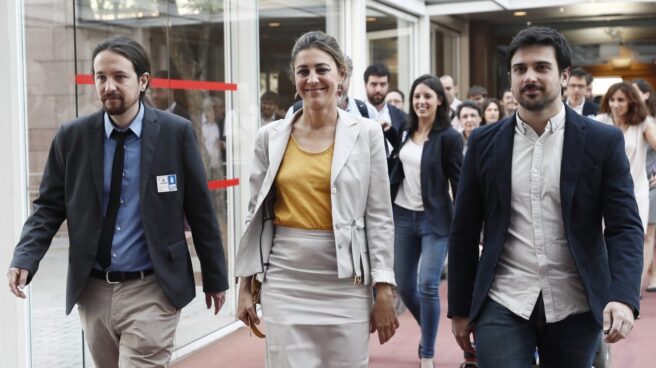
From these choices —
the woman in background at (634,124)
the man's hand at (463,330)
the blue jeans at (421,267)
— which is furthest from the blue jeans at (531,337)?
the woman in background at (634,124)

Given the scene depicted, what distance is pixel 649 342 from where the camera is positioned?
8.19 m

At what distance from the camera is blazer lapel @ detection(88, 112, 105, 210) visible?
4379 mm

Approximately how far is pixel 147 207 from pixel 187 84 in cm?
351

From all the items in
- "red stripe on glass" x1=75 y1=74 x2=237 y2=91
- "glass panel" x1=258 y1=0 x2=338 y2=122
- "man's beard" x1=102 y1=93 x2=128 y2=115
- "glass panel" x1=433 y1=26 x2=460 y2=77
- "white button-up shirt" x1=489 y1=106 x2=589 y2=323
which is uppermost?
"glass panel" x1=433 y1=26 x2=460 y2=77

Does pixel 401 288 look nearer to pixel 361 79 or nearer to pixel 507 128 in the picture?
pixel 507 128

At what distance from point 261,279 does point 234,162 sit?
4.53 m

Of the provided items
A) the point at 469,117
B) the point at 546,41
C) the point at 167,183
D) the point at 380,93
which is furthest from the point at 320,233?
the point at 469,117

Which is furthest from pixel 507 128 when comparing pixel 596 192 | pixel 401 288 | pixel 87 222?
pixel 401 288

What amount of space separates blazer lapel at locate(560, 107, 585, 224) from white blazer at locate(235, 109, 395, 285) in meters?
0.82

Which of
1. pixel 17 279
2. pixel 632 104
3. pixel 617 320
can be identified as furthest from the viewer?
pixel 632 104

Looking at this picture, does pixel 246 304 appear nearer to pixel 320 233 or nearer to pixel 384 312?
pixel 320 233

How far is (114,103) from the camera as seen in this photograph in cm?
439

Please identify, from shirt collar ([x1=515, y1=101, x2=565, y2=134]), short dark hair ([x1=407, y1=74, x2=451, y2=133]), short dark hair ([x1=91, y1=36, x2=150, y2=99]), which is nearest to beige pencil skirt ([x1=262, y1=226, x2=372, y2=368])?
shirt collar ([x1=515, y1=101, x2=565, y2=134])

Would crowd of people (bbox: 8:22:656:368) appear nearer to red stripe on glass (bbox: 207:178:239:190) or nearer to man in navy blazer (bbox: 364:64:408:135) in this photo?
red stripe on glass (bbox: 207:178:239:190)
